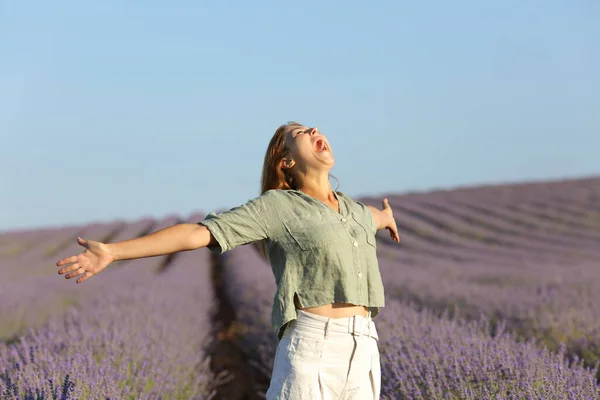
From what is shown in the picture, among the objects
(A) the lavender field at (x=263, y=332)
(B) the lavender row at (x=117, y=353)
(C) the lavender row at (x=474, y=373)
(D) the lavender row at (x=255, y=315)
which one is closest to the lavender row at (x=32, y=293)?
(A) the lavender field at (x=263, y=332)

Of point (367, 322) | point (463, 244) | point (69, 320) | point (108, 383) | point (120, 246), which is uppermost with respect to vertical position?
point (120, 246)

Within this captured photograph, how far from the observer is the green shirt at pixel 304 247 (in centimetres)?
207

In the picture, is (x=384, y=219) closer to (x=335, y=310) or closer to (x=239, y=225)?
(x=335, y=310)

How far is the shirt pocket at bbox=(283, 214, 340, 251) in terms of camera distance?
2.10 m

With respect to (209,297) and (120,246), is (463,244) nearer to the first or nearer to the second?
(209,297)

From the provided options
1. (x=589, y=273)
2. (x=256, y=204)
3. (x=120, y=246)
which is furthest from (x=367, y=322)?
(x=589, y=273)

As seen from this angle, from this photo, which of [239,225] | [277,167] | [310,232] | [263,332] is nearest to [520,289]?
[263,332]

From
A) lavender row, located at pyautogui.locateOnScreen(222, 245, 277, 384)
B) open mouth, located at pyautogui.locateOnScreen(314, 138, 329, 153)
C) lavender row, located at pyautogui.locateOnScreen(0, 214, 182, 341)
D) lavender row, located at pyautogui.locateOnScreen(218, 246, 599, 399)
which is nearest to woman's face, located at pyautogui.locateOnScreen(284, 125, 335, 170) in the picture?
open mouth, located at pyautogui.locateOnScreen(314, 138, 329, 153)

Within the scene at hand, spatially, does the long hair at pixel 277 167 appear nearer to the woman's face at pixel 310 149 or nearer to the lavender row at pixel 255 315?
the woman's face at pixel 310 149

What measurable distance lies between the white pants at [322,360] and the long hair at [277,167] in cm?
33

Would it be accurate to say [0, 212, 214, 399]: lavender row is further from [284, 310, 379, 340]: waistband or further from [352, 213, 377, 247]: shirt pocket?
[352, 213, 377, 247]: shirt pocket

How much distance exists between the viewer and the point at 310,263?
2111mm

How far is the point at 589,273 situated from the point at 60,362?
235 inches

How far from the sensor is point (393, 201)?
1997 cm
